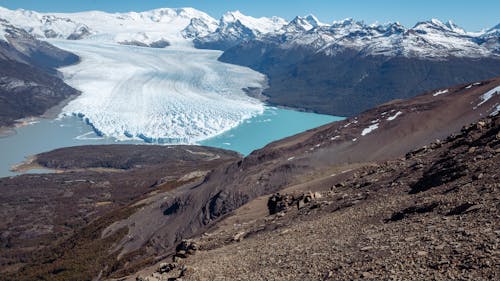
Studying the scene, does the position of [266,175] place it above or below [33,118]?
below

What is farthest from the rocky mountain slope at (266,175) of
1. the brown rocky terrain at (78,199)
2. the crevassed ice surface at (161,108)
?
the crevassed ice surface at (161,108)

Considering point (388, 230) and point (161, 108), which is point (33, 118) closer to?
point (161, 108)

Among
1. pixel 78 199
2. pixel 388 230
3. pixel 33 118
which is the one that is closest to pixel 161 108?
pixel 33 118

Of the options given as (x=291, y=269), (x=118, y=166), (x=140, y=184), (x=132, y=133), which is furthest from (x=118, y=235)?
(x=132, y=133)

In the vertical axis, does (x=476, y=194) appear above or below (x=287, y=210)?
above

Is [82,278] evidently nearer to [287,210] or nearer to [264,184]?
[264,184]

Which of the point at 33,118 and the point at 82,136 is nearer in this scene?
the point at 82,136

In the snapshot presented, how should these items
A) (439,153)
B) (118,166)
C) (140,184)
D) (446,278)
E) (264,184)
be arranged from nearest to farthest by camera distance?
(446,278) < (439,153) < (264,184) < (140,184) < (118,166)

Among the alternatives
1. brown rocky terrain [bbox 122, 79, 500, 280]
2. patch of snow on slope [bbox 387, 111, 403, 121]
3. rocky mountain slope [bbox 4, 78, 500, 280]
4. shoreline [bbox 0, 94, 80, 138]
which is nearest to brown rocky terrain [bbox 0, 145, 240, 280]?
rocky mountain slope [bbox 4, 78, 500, 280]
